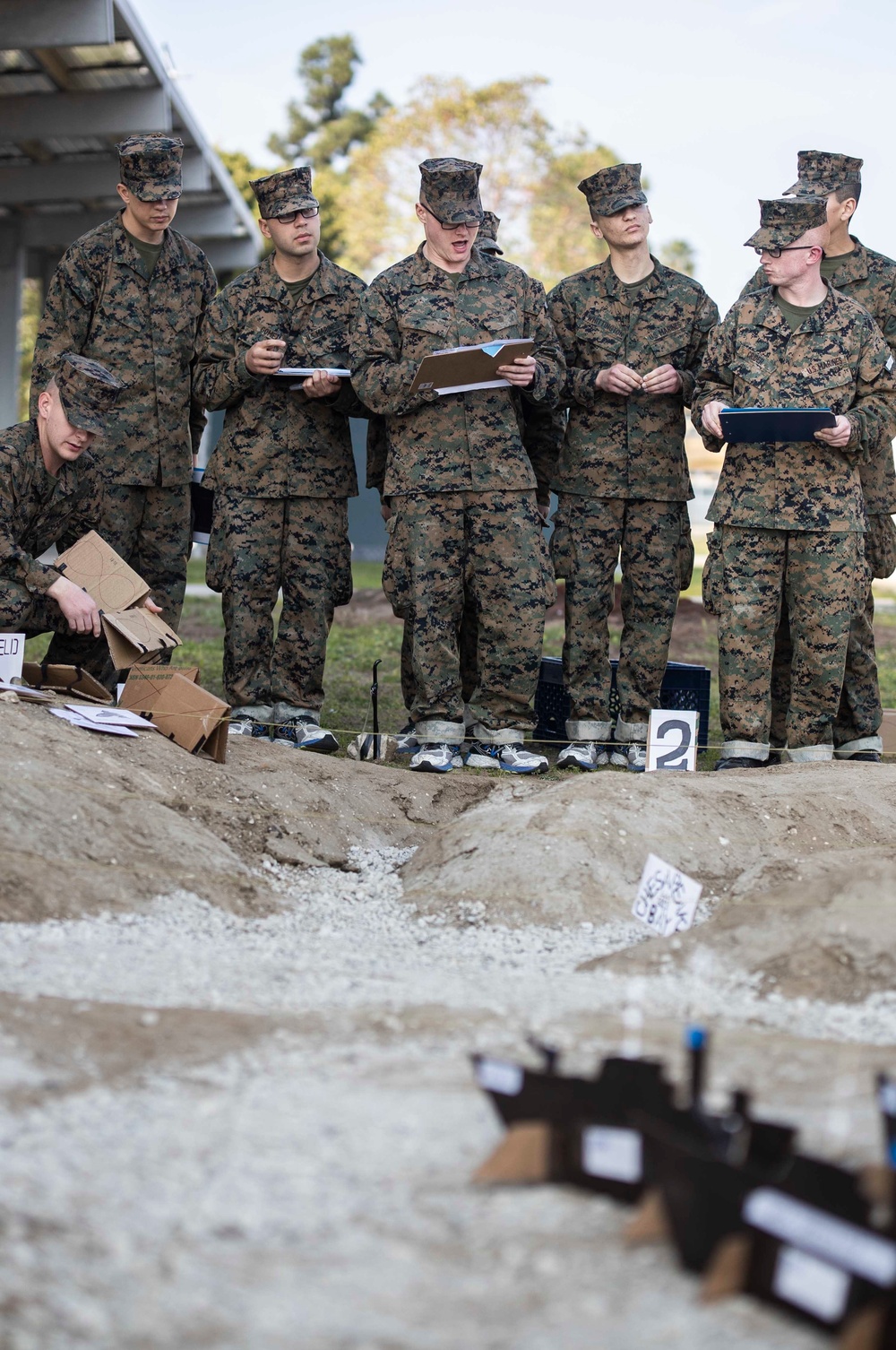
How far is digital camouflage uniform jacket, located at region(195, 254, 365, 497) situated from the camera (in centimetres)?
593

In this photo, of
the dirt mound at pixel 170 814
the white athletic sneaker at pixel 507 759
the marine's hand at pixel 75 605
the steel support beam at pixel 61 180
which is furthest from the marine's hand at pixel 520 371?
the steel support beam at pixel 61 180

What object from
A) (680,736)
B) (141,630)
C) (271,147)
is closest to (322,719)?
(141,630)

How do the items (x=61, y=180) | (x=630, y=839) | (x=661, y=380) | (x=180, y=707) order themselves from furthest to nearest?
(x=61, y=180) → (x=661, y=380) → (x=180, y=707) → (x=630, y=839)

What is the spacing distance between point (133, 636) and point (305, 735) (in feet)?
2.99

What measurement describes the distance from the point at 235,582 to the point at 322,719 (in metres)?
1.13

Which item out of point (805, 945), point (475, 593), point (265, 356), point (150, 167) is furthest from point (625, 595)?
point (805, 945)

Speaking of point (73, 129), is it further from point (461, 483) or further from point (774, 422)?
point (774, 422)

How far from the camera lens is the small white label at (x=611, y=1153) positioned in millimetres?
2191

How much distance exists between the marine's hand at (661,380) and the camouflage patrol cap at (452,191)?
0.89m

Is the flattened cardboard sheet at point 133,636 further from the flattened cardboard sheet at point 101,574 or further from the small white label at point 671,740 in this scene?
the small white label at point 671,740

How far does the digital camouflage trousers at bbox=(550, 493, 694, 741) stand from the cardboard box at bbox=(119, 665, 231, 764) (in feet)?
5.21

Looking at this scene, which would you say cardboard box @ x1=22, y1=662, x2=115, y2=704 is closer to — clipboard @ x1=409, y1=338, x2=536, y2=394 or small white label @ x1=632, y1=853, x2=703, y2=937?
clipboard @ x1=409, y1=338, x2=536, y2=394

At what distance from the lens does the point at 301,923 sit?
13.2 ft

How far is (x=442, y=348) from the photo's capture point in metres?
5.67
